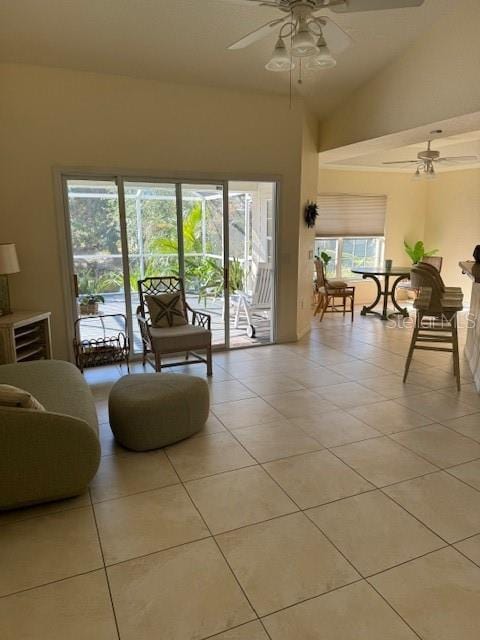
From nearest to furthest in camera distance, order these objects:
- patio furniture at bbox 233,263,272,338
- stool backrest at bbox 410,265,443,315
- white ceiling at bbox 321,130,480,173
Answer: stool backrest at bbox 410,265,443,315 → patio furniture at bbox 233,263,272,338 → white ceiling at bbox 321,130,480,173

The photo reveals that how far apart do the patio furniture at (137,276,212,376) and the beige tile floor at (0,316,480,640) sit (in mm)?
899

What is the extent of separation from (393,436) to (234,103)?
3838mm

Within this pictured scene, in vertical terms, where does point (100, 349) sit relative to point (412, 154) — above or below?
below

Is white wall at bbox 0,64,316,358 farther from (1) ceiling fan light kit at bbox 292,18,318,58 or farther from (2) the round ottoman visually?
(1) ceiling fan light kit at bbox 292,18,318,58

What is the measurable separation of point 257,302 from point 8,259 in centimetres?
A: 318

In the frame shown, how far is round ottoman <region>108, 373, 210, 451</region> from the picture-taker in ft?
9.55

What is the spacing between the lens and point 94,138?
173 inches

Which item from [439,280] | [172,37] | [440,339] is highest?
[172,37]

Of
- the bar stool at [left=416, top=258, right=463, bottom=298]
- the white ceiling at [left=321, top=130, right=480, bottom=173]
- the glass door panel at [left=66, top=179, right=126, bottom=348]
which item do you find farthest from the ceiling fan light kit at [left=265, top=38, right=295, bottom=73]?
the white ceiling at [left=321, top=130, right=480, bottom=173]

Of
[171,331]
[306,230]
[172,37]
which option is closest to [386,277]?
[306,230]

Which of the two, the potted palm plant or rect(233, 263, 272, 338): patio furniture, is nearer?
rect(233, 263, 272, 338): patio furniture

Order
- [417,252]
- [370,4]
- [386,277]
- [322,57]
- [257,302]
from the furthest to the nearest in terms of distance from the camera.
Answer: [417,252]
[386,277]
[257,302]
[322,57]
[370,4]

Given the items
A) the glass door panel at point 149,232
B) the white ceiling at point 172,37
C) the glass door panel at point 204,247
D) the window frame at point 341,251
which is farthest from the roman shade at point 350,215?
the glass door panel at point 149,232

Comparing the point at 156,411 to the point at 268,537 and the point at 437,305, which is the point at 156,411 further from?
the point at 437,305
